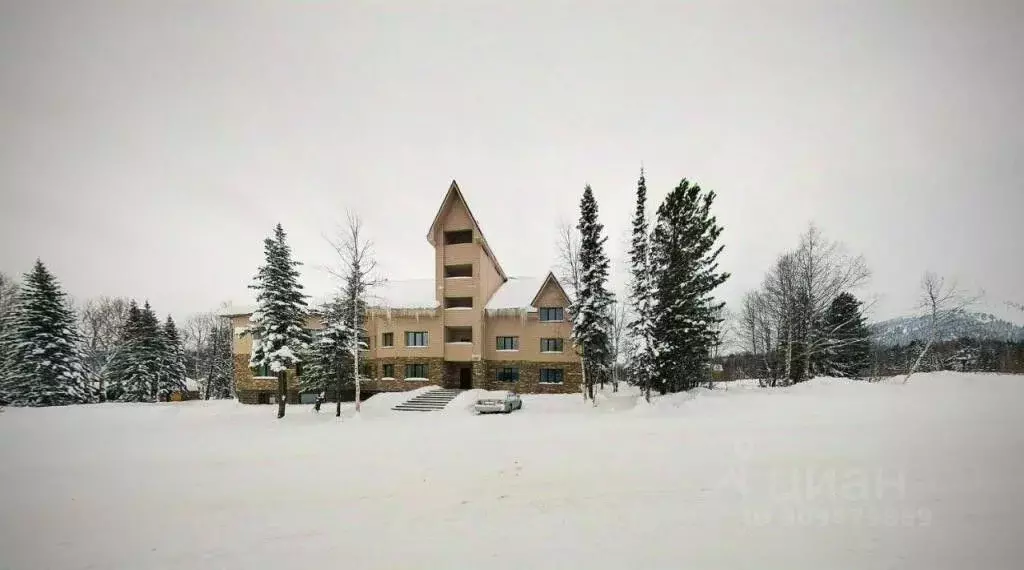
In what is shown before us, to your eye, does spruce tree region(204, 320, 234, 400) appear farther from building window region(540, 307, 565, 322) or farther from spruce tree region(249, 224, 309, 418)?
building window region(540, 307, 565, 322)

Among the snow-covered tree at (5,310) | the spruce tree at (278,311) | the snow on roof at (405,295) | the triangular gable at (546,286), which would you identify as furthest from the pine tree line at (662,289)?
the snow-covered tree at (5,310)

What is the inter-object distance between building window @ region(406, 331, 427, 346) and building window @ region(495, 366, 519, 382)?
610 cm

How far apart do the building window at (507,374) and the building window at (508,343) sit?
1.52m

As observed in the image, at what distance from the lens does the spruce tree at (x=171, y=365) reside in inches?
1325

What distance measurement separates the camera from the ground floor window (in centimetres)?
2667

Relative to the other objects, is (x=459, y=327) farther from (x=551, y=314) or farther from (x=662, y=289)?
(x=662, y=289)

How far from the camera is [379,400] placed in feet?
74.2

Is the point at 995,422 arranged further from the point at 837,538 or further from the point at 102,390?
the point at 102,390

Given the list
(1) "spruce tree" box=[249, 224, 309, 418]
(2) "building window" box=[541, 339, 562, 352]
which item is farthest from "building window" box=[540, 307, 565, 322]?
(1) "spruce tree" box=[249, 224, 309, 418]

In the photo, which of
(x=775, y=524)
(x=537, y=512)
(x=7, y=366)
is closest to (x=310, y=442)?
(x=537, y=512)

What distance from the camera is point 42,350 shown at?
24.4 meters

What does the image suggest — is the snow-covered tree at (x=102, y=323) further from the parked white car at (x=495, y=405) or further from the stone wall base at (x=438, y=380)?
the parked white car at (x=495, y=405)

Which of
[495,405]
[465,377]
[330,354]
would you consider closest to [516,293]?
[465,377]

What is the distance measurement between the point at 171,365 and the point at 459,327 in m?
31.3
